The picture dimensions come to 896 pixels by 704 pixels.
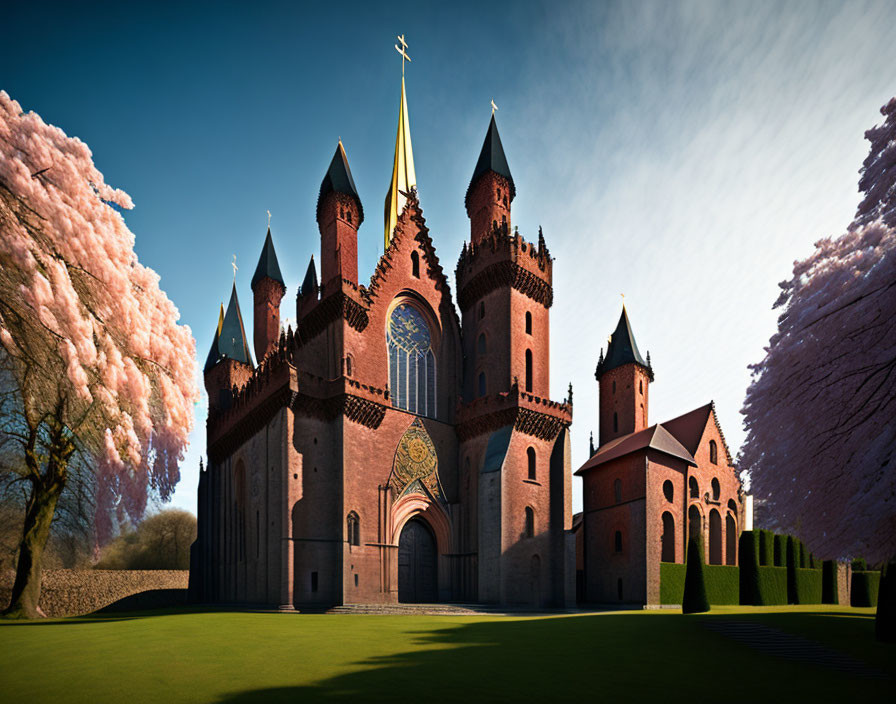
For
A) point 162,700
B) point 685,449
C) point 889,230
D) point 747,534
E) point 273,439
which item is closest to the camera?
point 162,700

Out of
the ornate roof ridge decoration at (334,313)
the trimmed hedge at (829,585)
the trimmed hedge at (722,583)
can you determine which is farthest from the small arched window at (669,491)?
the ornate roof ridge decoration at (334,313)

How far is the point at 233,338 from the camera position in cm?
5166

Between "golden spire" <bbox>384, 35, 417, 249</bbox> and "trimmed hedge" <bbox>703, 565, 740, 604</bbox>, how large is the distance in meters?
35.4

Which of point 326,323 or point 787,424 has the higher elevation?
point 326,323

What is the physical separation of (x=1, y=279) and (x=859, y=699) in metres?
17.2

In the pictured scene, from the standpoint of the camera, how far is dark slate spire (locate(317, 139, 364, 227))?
37906mm

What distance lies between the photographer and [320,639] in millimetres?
17250

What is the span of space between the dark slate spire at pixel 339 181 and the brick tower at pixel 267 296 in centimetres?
1508

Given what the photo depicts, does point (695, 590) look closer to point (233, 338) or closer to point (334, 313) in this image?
point (334, 313)

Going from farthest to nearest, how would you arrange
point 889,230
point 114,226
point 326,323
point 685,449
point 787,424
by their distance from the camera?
point 685,449
point 326,323
point 787,424
point 889,230
point 114,226

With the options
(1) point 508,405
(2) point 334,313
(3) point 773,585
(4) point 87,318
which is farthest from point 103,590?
(3) point 773,585

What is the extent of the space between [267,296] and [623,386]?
108 feet

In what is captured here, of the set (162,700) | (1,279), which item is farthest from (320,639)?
(1,279)

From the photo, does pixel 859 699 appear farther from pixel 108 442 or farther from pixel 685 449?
pixel 685 449
